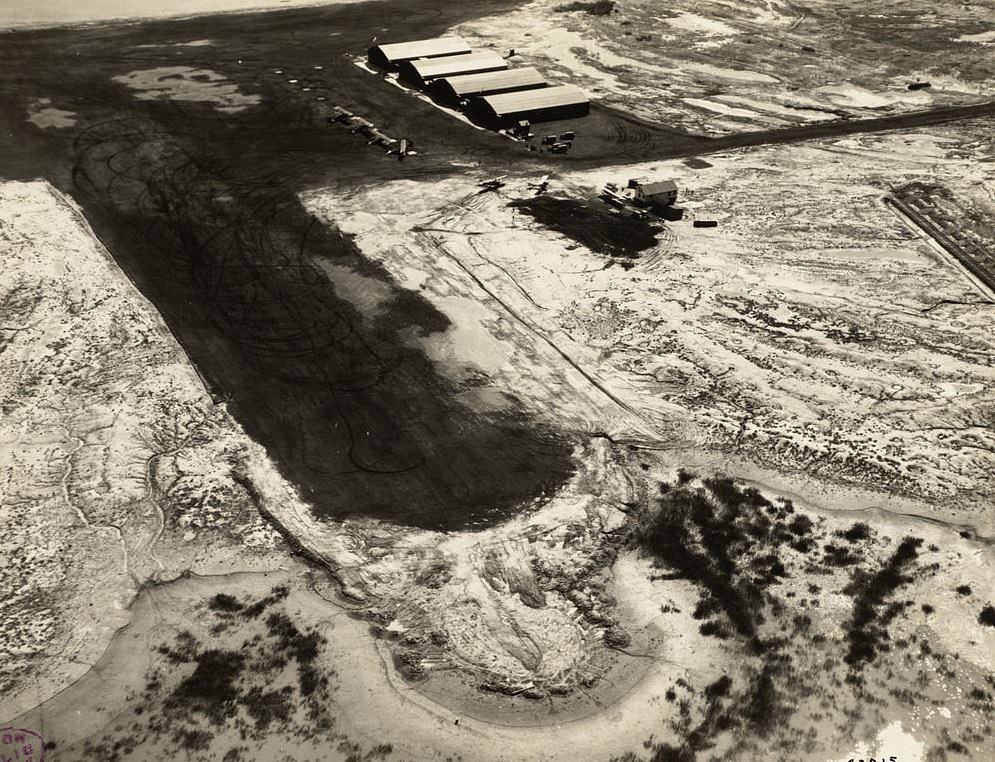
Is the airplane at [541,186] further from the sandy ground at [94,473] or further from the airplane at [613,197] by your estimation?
the sandy ground at [94,473]

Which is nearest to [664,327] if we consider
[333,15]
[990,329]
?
[990,329]

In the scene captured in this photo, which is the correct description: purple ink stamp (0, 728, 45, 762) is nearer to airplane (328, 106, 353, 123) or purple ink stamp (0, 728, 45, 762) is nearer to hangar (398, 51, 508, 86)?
airplane (328, 106, 353, 123)

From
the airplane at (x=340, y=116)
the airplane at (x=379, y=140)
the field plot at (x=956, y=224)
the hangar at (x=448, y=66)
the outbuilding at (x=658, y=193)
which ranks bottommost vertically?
the field plot at (x=956, y=224)

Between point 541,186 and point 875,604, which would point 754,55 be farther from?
point 875,604

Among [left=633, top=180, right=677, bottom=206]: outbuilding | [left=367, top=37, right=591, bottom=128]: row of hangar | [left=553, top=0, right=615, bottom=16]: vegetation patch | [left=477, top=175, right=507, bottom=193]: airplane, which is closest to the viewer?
[left=633, top=180, right=677, bottom=206]: outbuilding

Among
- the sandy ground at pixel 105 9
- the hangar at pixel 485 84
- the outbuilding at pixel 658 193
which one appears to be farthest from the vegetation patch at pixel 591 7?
the outbuilding at pixel 658 193

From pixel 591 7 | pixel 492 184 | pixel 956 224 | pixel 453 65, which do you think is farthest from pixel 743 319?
pixel 591 7

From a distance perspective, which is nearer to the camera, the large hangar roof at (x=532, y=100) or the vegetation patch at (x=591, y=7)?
the large hangar roof at (x=532, y=100)

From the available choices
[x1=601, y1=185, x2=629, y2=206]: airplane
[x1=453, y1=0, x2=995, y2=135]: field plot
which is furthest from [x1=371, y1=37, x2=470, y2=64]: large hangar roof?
[x1=601, y1=185, x2=629, y2=206]: airplane
